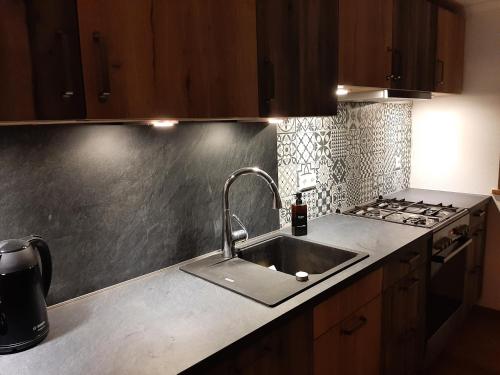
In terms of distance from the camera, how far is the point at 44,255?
43.5 inches

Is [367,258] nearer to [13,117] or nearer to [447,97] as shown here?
[13,117]

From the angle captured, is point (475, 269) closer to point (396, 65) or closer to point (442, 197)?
point (442, 197)

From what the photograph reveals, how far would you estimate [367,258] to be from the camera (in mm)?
1617

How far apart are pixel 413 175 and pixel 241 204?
1949 millimetres

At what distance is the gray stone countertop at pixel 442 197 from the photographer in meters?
2.65

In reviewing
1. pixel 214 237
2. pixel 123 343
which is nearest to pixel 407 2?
pixel 214 237

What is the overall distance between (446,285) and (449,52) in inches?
60.8

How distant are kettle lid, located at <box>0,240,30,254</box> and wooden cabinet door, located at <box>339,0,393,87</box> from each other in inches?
55.8

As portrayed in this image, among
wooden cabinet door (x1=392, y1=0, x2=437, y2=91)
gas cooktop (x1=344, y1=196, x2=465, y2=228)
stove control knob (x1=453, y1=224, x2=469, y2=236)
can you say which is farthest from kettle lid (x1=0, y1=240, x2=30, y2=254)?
stove control knob (x1=453, y1=224, x2=469, y2=236)

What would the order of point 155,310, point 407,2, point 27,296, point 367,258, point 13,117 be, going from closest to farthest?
point 13,117 < point 27,296 < point 155,310 < point 367,258 < point 407,2

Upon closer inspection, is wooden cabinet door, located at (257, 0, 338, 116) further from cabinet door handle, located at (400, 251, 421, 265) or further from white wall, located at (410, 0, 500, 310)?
white wall, located at (410, 0, 500, 310)

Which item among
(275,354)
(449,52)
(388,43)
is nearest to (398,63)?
(388,43)

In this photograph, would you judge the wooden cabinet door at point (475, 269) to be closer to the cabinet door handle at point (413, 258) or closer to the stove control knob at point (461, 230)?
the stove control knob at point (461, 230)

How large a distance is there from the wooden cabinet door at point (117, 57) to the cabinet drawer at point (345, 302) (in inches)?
34.8
